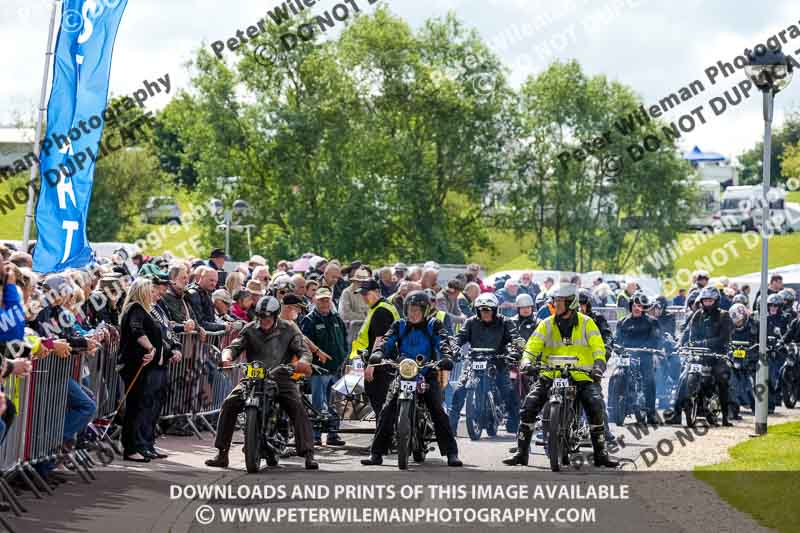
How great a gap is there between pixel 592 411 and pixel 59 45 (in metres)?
6.98

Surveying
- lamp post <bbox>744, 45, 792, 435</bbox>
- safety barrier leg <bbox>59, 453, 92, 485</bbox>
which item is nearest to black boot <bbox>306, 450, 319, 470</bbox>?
safety barrier leg <bbox>59, 453, 92, 485</bbox>

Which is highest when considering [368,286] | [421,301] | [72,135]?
[72,135]

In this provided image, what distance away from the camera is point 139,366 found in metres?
15.0

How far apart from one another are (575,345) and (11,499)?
6571mm

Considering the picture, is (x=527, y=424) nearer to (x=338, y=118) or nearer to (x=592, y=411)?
(x=592, y=411)

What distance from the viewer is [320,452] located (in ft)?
55.4

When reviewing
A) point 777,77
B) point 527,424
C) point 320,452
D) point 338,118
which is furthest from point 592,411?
point 338,118

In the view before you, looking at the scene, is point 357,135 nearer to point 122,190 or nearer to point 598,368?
point 122,190

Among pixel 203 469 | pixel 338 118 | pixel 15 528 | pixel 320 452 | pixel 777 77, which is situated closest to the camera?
pixel 15 528

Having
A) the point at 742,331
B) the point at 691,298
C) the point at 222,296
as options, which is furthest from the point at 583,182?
the point at 222,296

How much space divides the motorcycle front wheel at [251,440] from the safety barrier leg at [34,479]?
224 cm

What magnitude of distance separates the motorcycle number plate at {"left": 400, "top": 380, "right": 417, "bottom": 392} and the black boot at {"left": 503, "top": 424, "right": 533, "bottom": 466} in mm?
1260

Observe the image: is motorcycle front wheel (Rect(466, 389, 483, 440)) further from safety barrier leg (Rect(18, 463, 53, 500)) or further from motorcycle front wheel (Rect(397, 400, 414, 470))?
safety barrier leg (Rect(18, 463, 53, 500))

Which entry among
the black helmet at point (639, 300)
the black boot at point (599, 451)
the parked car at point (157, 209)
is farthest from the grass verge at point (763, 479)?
the parked car at point (157, 209)
